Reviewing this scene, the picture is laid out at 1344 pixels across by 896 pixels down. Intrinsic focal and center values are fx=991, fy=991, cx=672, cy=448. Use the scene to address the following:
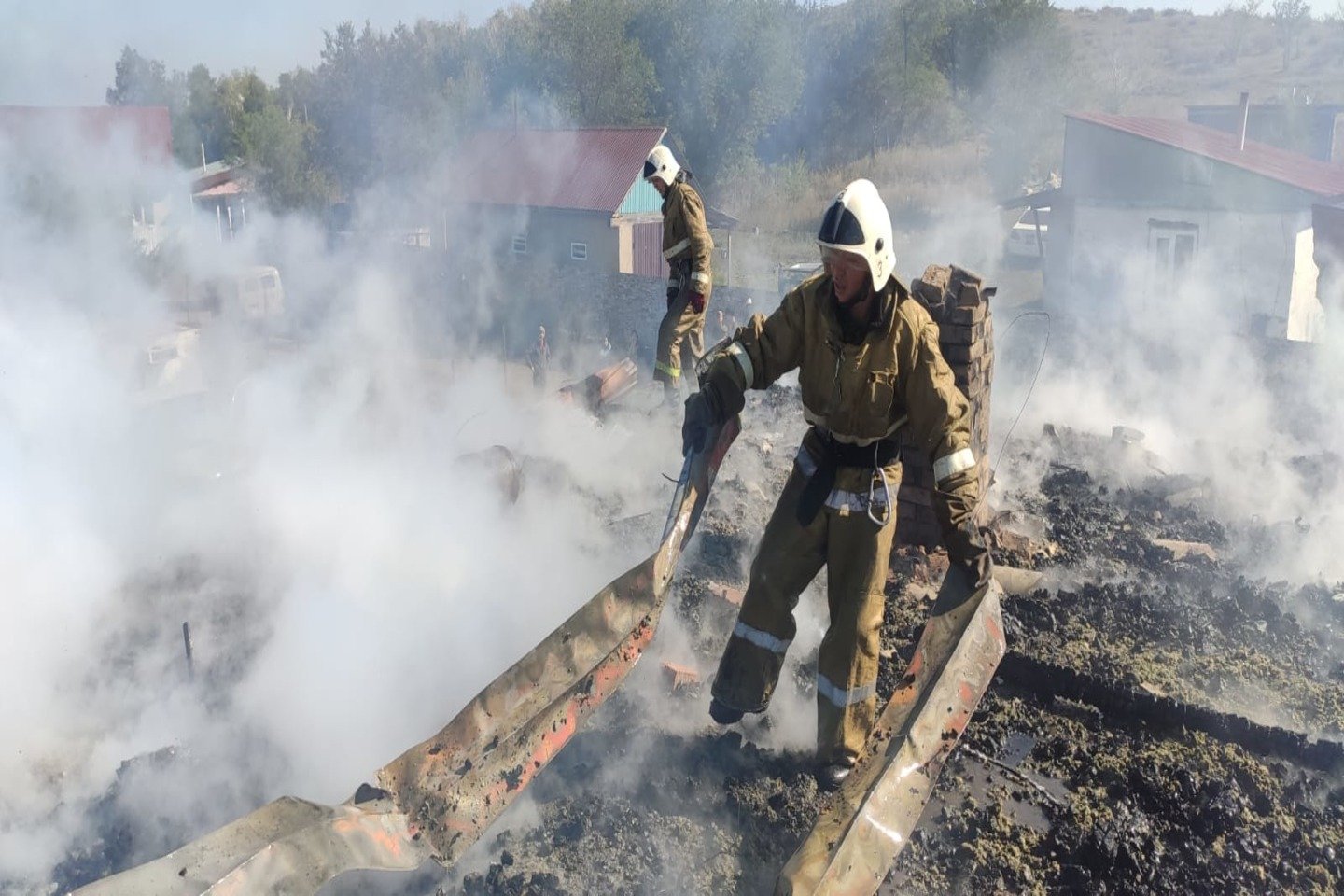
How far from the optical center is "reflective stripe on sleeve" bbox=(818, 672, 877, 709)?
3.54 metres

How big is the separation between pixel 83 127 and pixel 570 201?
1217 cm

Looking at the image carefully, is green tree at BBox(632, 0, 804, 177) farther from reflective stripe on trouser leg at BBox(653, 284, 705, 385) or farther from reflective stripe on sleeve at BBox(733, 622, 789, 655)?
reflective stripe on sleeve at BBox(733, 622, 789, 655)

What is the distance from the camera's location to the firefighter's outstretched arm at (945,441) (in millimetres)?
3395

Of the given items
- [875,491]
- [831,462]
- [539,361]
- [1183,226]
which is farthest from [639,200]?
[875,491]

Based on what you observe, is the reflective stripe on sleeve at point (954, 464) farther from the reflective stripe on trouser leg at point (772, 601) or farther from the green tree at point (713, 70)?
the green tree at point (713, 70)

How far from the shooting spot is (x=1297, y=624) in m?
5.07

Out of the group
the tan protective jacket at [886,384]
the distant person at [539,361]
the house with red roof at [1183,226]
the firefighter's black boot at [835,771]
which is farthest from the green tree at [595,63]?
the firefighter's black boot at [835,771]

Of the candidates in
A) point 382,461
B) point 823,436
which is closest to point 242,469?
point 382,461

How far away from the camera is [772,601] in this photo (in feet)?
12.0

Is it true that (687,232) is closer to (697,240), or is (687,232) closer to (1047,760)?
(697,240)

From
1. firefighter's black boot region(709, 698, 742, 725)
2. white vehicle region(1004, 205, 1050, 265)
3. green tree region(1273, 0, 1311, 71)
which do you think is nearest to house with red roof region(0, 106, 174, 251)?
firefighter's black boot region(709, 698, 742, 725)

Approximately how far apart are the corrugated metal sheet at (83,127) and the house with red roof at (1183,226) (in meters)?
16.5

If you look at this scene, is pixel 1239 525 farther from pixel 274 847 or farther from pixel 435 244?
pixel 435 244

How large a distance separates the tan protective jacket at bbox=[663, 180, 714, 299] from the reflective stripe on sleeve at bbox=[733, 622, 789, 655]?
3.60m
